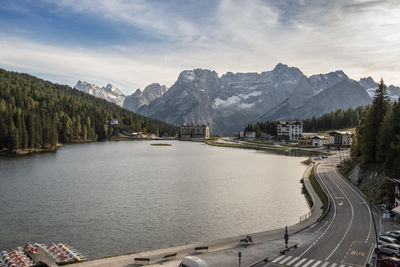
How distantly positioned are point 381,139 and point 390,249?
46.0m

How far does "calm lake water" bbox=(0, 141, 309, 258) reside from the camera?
46188 millimetres

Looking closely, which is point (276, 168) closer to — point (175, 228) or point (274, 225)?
point (274, 225)

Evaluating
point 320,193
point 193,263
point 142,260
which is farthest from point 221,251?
point 320,193

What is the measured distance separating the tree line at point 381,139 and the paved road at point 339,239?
33.1 ft

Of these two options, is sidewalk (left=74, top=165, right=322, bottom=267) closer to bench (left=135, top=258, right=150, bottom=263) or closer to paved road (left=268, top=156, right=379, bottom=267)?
bench (left=135, top=258, right=150, bottom=263)

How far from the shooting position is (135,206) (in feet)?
205

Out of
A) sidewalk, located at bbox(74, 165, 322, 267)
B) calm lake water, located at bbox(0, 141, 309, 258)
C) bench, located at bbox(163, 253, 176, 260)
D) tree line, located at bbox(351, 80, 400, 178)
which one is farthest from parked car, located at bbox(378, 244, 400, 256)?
tree line, located at bbox(351, 80, 400, 178)

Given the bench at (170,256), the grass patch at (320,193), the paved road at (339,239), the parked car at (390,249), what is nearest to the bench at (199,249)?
the bench at (170,256)

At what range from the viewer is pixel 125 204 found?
63750 millimetres

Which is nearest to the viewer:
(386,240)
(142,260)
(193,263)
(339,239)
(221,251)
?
(193,263)

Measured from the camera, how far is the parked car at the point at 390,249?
1373 inches

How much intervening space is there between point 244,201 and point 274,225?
15.5m

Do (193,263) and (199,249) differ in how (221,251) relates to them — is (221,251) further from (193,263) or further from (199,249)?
(193,263)

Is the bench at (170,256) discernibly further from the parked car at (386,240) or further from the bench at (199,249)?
the parked car at (386,240)
